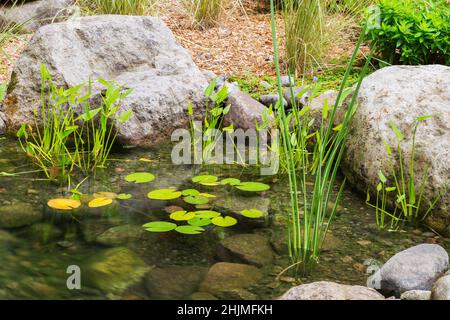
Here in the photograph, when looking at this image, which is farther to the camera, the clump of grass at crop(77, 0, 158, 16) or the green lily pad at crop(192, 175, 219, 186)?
the clump of grass at crop(77, 0, 158, 16)

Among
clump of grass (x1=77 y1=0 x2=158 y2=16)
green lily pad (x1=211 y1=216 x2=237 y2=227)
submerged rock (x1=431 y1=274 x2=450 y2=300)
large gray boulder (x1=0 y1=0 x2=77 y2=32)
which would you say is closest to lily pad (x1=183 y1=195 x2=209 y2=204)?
green lily pad (x1=211 y1=216 x2=237 y2=227)

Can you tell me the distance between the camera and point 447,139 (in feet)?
10.2

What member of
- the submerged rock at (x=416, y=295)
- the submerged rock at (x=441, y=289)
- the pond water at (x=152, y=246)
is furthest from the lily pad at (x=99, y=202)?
the submerged rock at (x=441, y=289)

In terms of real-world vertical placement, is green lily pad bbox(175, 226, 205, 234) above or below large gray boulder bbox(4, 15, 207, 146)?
below

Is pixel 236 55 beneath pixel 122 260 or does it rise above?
above

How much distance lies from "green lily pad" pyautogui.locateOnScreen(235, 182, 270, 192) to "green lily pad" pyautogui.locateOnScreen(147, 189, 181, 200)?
1.27 feet

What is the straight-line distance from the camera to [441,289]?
220cm

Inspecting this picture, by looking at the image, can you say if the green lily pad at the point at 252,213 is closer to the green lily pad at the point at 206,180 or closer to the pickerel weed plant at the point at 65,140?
the green lily pad at the point at 206,180

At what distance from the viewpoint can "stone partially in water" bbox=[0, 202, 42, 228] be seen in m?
2.90

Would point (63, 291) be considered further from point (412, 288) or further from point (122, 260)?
point (412, 288)

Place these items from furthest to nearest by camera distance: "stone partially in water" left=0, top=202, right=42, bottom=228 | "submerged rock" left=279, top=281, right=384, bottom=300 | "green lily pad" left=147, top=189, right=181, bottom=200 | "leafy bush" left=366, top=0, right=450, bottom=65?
1. "leafy bush" left=366, top=0, right=450, bottom=65
2. "green lily pad" left=147, top=189, right=181, bottom=200
3. "stone partially in water" left=0, top=202, right=42, bottom=228
4. "submerged rock" left=279, top=281, right=384, bottom=300

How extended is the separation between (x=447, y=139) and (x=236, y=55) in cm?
337

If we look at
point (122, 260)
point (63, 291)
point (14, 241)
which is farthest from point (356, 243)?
point (14, 241)

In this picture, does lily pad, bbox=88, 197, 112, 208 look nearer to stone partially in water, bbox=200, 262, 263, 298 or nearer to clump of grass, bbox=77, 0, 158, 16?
stone partially in water, bbox=200, 262, 263, 298
